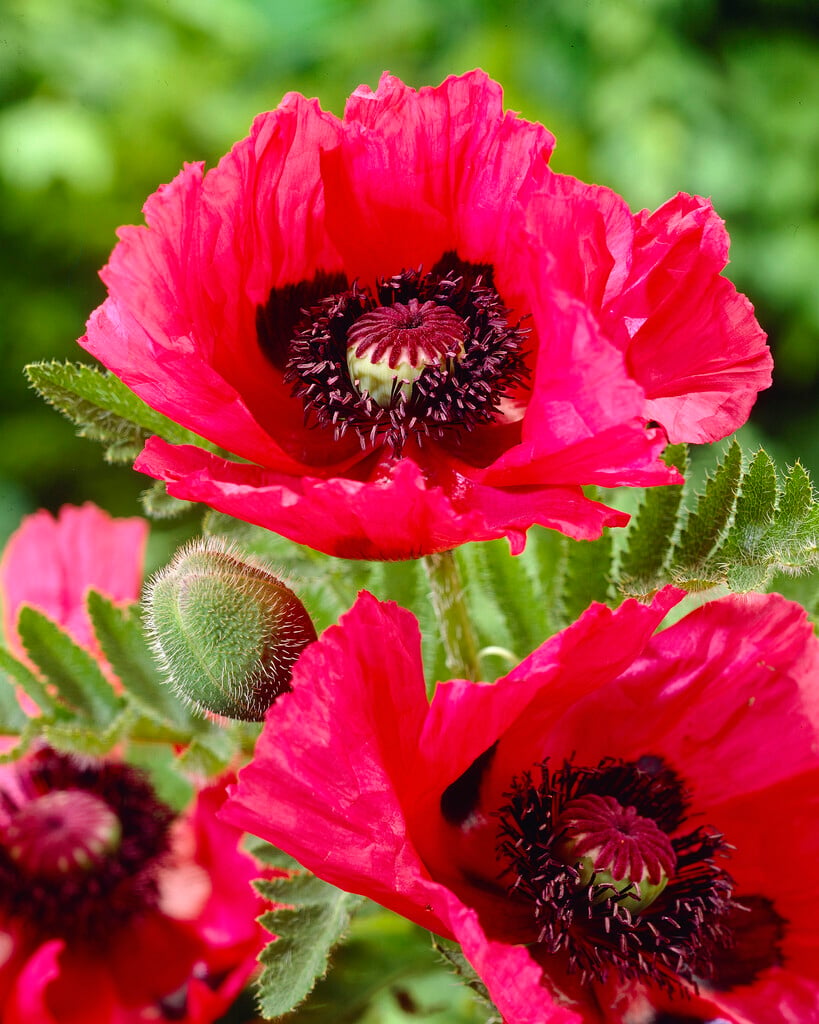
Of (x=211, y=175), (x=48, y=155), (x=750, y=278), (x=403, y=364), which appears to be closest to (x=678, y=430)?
(x=403, y=364)

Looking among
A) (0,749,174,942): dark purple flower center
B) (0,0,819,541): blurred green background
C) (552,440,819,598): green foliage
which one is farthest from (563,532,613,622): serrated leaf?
(0,0,819,541): blurred green background

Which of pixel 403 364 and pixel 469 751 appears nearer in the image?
pixel 469 751

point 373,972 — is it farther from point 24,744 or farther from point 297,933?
point 24,744

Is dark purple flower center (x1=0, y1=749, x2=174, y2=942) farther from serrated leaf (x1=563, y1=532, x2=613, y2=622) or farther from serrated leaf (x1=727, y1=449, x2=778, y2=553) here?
serrated leaf (x1=727, y1=449, x2=778, y2=553)

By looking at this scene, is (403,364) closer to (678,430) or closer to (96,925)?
(678,430)

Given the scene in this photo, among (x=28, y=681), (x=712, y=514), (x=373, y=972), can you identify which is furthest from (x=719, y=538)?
(x=28, y=681)
